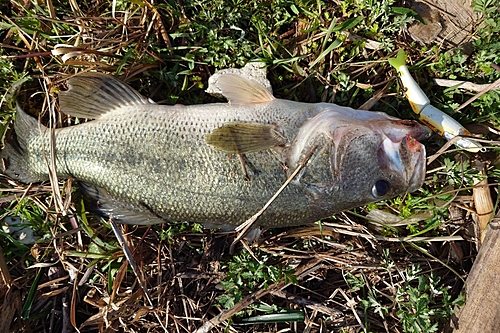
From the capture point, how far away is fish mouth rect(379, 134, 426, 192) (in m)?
3.02

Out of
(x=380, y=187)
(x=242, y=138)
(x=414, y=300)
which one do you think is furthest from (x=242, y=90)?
(x=414, y=300)

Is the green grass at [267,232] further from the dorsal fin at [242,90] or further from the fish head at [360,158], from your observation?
the fish head at [360,158]

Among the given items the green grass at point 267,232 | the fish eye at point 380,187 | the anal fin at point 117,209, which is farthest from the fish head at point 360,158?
the anal fin at point 117,209

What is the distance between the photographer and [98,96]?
350cm

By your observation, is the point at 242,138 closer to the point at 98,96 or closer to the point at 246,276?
the point at 98,96

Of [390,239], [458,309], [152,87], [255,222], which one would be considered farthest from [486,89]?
[152,87]

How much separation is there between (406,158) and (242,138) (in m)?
1.20

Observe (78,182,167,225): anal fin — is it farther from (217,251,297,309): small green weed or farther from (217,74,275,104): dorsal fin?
(217,74,275,104): dorsal fin

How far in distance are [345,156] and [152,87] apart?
6.40 ft

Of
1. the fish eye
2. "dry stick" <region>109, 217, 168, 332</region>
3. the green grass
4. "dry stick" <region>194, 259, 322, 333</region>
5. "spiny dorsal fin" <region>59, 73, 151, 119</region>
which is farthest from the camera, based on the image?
"dry stick" <region>194, 259, 322, 333</region>

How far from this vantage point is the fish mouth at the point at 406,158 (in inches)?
119

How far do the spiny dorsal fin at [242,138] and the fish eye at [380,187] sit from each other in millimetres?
800

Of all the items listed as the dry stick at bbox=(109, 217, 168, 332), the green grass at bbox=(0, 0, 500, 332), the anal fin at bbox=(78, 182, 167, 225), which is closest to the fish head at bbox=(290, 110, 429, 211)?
the green grass at bbox=(0, 0, 500, 332)

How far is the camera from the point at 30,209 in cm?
411
